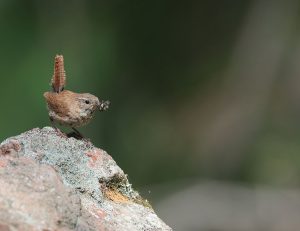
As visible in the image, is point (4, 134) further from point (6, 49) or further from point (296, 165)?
point (296, 165)

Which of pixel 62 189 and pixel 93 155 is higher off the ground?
pixel 93 155

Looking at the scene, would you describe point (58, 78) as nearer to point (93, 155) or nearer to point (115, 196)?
point (93, 155)

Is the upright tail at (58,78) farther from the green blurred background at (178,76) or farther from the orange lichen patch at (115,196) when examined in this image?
the green blurred background at (178,76)

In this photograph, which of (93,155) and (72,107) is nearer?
(93,155)

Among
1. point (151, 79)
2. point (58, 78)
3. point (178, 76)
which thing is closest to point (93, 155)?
point (58, 78)

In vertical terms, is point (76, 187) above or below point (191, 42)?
below

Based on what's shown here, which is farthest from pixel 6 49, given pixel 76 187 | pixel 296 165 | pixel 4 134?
pixel 76 187

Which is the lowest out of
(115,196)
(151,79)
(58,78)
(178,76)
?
(115,196)
